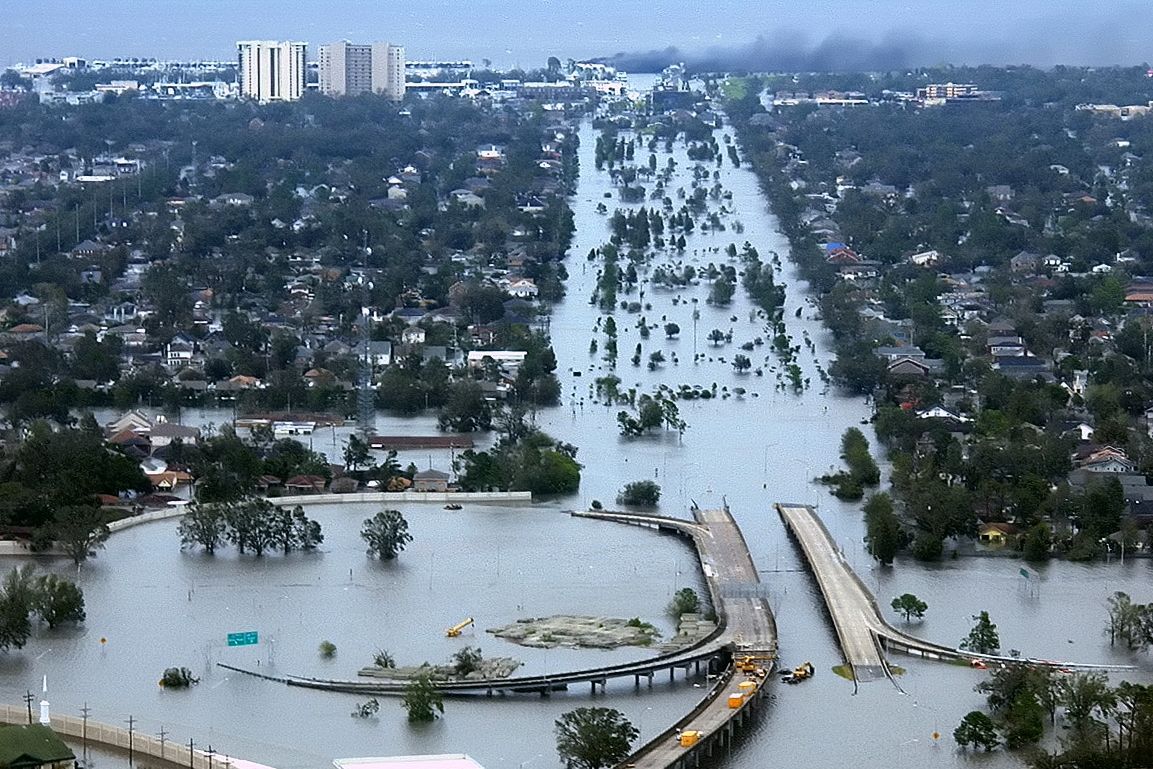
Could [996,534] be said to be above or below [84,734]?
above

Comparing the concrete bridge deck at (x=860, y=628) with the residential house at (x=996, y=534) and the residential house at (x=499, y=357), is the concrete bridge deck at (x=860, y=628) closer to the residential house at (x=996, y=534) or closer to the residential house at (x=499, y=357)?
the residential house at (x=996, y=534)

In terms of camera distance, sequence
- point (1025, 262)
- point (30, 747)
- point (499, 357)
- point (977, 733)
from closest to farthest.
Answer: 1. point (30, 747)
2. point (977, 733)
3. point (499, 357)
4. point (1025, 262)

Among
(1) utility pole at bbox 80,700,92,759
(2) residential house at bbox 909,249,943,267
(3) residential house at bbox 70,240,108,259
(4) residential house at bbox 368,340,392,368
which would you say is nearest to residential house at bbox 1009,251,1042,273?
(2) residential house at bbox 909,249,943,267

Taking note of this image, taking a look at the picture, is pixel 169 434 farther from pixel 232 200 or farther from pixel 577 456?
pixel 232 200

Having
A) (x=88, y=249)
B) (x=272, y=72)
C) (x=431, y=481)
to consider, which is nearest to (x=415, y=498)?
(x=431, y=481)

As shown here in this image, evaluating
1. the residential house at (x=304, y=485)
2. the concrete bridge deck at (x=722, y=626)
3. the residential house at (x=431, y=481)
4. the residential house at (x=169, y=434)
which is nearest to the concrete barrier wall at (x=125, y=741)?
the concrete bridge deck at (x=722, y=626)

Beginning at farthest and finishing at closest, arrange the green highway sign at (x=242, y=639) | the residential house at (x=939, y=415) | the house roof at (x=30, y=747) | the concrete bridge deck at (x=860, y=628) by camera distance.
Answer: the residential house at (x=939, y=415) → the green highway sign at (x=242, y=639) → the concrete bridge deck at (x=860, y=628) → the house roof at (x=30, y=747)

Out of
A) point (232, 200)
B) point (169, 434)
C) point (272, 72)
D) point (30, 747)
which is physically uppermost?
point (272, 72)

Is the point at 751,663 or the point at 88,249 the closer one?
the point at 751,663
